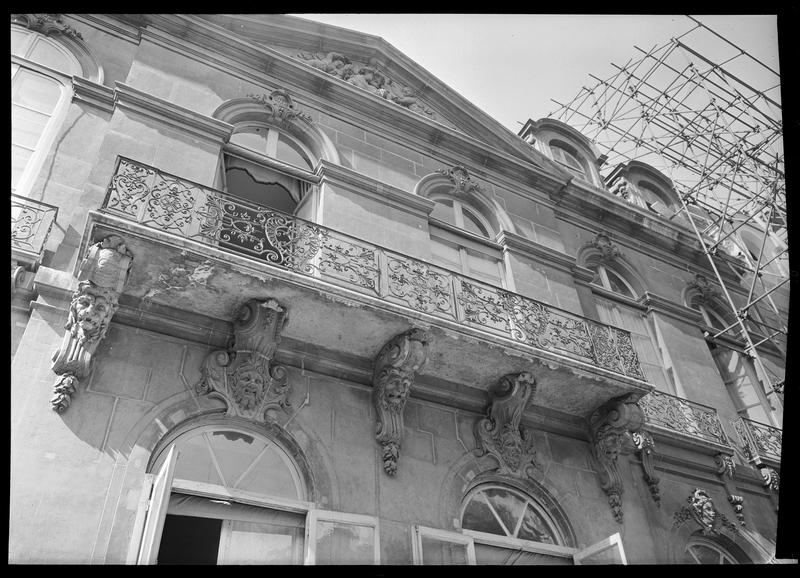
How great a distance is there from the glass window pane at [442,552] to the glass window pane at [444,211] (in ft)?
19.1

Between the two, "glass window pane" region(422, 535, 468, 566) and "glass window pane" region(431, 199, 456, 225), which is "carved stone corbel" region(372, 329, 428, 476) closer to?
"glass window pane" region(422, 535, 468, 566)

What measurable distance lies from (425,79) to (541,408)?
748 cm

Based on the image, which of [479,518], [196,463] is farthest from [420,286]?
[196,463]

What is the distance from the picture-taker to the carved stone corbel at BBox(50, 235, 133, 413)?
637 centimetres

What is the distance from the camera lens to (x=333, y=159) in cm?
1059

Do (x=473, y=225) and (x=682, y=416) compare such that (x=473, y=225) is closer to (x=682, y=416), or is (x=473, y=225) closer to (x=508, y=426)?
(x=508, y=426)

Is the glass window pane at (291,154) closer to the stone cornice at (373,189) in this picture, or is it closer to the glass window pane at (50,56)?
the stone cornice at (373,189)

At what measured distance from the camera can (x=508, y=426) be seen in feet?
28.1

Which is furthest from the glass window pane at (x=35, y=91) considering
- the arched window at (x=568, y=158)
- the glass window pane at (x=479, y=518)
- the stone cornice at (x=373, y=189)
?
the arched window at (x=568, y=158)

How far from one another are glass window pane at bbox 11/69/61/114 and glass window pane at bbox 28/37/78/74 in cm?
32

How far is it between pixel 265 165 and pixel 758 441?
9.48 m

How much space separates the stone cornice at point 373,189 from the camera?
399 inches
